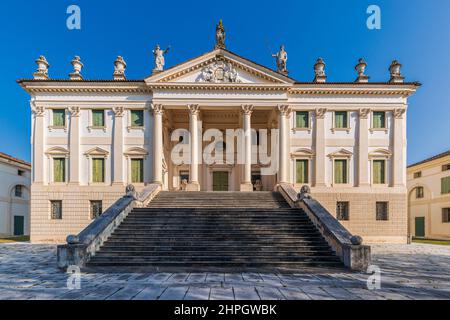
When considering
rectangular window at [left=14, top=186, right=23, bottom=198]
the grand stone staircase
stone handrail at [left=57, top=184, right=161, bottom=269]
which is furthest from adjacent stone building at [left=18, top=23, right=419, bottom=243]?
rectangular window at [left=14, top=186, right=23, bottom=198]

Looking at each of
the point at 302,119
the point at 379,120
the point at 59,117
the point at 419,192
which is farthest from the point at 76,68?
the point at 419,192

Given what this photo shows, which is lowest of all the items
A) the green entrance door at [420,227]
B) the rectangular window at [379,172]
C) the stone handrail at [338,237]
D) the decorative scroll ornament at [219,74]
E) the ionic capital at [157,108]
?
the green entrance door at [420,227]

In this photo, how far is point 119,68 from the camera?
2380 centimetres

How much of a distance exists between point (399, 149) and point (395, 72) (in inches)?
254

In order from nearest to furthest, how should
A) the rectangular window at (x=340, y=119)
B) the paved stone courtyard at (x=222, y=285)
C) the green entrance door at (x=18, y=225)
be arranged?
1. the paved stone courtyard at (x=222, y=285)
2. the rectangular window at (x=340, y=119)
3. the green entrance door at (x=18, y=225)

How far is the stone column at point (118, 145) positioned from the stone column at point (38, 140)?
562 centimetres

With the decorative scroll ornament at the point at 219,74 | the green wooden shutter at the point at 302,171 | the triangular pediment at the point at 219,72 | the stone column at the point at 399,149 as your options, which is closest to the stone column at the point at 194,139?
the triangular pediment at the point at 219,72

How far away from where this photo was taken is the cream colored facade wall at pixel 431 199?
31734mm

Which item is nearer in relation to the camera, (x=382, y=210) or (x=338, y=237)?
(x=338, y=237)

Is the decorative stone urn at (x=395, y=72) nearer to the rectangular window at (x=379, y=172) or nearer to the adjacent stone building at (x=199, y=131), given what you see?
the adjacent stone building at (x=199, y=131)

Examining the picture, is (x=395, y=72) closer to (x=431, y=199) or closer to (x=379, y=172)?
(x=379, y=172)

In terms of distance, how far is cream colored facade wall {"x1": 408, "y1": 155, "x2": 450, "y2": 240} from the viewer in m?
31.7
